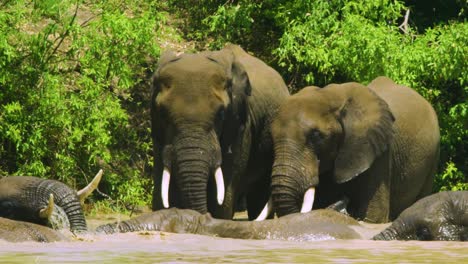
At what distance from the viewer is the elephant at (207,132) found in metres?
15.0

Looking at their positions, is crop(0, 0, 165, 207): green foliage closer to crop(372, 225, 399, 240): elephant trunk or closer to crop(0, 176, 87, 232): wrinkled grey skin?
crop(0, 176, 87, 232): wrinkled grey skin

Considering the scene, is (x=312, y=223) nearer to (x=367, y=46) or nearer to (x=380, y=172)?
(x=380, y=172)

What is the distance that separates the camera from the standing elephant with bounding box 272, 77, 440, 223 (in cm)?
1556

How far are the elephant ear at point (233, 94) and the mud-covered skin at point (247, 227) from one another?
1.71 metres

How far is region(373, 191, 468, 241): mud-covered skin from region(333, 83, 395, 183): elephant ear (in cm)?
237

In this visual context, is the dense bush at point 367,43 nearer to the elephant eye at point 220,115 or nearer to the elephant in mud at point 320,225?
the elephant eye at point 220,115

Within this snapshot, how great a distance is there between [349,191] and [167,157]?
7.13 feet

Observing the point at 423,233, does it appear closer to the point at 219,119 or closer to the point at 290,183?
the point at 290,183

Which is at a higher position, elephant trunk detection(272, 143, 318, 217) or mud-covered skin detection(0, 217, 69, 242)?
elephant trunk detection(272, 143, 318, 217)

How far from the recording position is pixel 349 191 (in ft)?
53.3

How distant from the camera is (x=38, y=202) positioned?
1448cm

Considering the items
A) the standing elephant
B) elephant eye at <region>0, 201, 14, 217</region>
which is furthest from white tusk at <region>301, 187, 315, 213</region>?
elephant eye at <region>0, 201, 14, 217</region>

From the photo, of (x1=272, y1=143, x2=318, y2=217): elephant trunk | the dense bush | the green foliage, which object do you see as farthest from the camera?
the dense bush

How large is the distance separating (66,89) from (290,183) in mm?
3827
